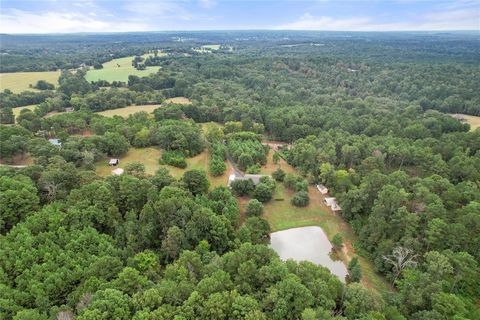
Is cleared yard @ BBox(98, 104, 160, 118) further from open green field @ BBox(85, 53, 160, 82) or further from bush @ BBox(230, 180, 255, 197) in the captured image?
bush @ BBox(230, 180, 255, 197)

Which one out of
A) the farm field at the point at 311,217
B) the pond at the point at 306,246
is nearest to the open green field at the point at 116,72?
the farm field at the point at 311,217

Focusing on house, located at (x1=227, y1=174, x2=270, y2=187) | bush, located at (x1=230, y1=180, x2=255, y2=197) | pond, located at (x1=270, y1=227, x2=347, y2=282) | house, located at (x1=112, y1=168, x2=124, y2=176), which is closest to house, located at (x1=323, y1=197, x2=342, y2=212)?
pond, located at (x1=270, y1=227, x2=347, y2=282)

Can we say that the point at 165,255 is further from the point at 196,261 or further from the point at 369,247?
the point at 369,247

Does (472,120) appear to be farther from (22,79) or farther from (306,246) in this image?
(22,79)

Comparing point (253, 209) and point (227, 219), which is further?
point (253, 209)

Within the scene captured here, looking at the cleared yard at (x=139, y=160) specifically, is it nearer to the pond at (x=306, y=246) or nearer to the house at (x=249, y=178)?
the house at (x=249, y=178)

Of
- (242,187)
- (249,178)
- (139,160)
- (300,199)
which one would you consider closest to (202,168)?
(249,178)
